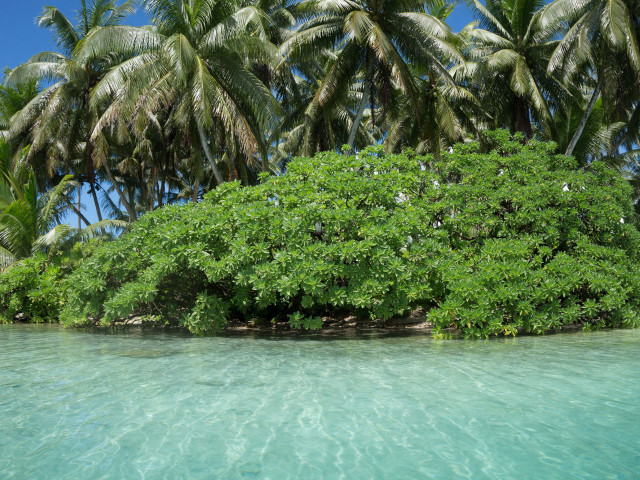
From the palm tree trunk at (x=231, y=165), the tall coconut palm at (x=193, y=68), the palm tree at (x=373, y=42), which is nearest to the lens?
the tall coconut palm at (x=193, y=68)

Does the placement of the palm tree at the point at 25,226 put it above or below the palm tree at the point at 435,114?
below

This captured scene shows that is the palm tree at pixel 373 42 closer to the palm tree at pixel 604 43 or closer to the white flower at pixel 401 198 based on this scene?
the palm tree at pixel 604 43

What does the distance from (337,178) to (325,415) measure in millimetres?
6070

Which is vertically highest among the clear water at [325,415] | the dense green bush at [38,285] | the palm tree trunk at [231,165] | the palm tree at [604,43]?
the palm tree at [604,43]

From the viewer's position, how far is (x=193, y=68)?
1455 centimetres

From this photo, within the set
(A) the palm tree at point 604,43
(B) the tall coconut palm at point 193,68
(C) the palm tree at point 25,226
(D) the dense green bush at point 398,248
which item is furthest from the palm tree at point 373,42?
(C) the palm tree at point 25,226

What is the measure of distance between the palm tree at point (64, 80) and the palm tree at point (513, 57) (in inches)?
579

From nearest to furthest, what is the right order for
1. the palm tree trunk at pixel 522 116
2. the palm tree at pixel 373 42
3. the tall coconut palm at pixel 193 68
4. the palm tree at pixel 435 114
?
the tall coconut palm at pixel 193 68 < the palm tree at pixel 373 42 < the palm tree at pixel 435 114 < the palm tree trunk at pixel 522 116

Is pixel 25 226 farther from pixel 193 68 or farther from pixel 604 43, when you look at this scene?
pixel 604 43

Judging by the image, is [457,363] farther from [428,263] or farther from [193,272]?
[193,272]

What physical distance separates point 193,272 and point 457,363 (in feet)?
20.3

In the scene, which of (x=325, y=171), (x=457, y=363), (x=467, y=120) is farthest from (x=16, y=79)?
(x=457, y=363)

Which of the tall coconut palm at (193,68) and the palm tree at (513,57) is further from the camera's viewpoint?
the palm tree at (513,57)

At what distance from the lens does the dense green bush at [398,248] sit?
922 cm
